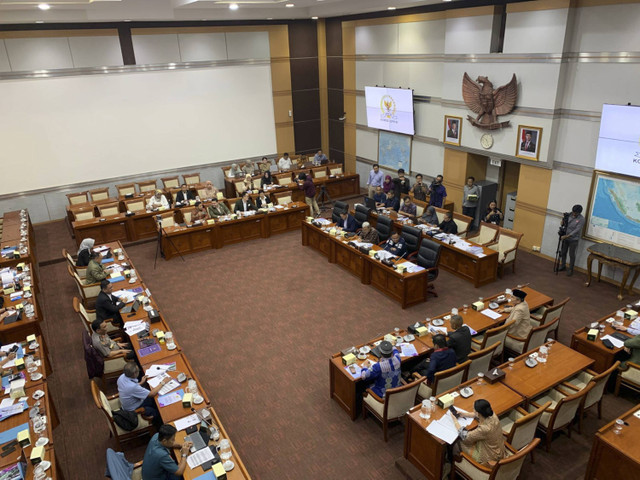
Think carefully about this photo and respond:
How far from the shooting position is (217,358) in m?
7.76

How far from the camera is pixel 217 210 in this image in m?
12.3

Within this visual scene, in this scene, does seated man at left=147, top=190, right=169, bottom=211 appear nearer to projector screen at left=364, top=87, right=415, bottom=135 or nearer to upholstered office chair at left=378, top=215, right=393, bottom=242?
upholstered office chair at left=378, top=215, right=393, bottom=242

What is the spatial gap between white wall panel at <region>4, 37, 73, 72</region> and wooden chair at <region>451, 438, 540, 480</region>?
1403 cm

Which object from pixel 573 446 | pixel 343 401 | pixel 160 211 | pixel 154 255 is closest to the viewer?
pixel 573 446

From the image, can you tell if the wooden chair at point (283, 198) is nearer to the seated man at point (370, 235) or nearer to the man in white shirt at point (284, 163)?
the man in white shirt at point (284, 163)

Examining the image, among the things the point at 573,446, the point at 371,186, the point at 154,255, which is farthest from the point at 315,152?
the point at 573,446

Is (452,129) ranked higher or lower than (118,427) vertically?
higher

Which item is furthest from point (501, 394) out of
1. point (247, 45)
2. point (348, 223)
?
point (247, 45)

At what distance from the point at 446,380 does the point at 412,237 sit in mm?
4463

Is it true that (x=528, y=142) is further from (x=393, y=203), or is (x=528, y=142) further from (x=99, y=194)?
(x=99, y=194)

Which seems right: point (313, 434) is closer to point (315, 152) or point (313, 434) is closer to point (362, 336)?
point (362, 336)

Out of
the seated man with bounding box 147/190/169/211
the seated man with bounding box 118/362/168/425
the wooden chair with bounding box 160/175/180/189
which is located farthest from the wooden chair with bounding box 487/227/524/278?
the wooden chair with bounding box 160/175/180/189

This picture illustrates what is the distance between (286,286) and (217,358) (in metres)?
2.61

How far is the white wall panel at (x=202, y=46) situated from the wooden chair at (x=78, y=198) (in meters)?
5.20
